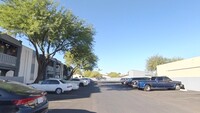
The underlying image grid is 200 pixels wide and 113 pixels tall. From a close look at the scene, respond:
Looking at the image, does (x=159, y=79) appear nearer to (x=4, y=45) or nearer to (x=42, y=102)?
(x=4, y=45)

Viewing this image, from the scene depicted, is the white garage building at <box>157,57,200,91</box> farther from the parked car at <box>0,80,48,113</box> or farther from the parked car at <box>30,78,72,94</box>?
the parked car at <box>0,80,48,113</box>

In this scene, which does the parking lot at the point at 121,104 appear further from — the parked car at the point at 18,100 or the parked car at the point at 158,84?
the parked car at the point at 158,84

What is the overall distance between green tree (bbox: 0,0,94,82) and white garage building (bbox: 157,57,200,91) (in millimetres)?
15569

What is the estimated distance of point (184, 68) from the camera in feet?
132

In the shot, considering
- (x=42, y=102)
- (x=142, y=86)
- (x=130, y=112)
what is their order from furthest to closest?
(x=142, y=86) → (x=130, y=112) → (x=42, y=102)

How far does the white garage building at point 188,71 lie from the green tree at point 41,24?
15.6 m

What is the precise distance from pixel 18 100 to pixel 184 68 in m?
37.1

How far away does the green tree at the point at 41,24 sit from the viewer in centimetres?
2648

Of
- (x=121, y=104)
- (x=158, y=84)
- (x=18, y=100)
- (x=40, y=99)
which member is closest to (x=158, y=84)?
(x=158, y=84)

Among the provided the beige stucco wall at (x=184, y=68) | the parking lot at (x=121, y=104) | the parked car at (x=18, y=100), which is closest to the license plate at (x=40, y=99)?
the parked car at (x=18, y=100)

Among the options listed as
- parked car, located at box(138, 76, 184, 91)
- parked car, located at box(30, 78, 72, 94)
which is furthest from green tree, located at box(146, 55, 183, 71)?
parked car, located at box(30, 78, 72, 94)

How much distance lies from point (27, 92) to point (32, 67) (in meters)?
32.8

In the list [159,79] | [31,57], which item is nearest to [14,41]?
[31,57]

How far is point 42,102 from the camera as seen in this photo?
7.98m
